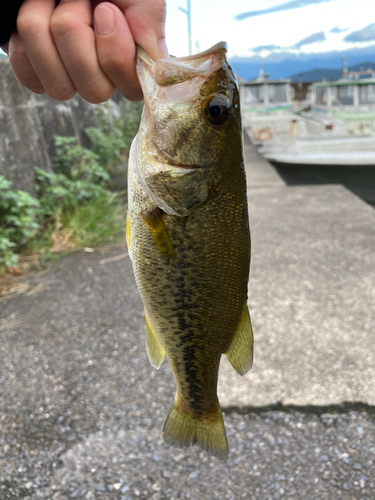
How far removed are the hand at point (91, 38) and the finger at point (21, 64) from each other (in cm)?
2

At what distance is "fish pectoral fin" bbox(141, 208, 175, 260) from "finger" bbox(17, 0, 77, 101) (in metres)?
0.52

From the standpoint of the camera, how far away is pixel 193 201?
1.32 meters

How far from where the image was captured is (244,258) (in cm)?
135

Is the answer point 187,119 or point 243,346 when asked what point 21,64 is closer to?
point 187,119

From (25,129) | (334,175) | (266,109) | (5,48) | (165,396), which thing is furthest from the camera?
(266,109)

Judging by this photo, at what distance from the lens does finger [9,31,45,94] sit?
135 cm

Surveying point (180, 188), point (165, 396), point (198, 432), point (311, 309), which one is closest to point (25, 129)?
point (165, 396)

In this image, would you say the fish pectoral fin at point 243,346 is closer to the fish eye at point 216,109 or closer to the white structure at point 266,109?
the fish eye at point 216,109

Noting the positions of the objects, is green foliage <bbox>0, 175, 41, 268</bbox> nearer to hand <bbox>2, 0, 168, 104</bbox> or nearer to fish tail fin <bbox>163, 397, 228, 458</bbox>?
fish tail fin <bbox>163, 397, 228, 458</bbox>

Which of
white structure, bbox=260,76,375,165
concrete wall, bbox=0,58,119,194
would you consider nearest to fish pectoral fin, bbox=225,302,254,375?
concrete wall, bbox=0,58,119,194

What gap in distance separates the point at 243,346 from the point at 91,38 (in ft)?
3.62

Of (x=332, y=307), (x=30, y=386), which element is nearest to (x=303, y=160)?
(x=332, y=307)

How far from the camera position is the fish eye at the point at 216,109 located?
1.26m

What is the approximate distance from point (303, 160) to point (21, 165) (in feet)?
27.1
